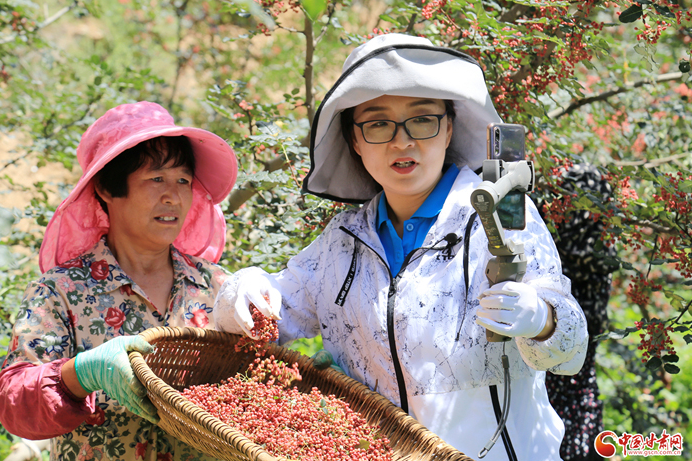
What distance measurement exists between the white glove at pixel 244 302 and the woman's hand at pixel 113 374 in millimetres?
263

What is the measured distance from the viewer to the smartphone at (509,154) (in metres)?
1.32

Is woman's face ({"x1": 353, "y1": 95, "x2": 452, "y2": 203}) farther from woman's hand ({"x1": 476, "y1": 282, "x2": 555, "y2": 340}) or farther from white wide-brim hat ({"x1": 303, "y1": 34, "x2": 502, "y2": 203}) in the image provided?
woman's hand ({"x1": 476, "y1": 282, "x2": 555, "y2": 340})

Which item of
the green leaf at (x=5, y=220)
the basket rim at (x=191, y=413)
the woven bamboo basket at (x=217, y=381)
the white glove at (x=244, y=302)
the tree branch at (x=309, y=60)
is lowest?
the woven bamboo basket at (x=217, y=381)

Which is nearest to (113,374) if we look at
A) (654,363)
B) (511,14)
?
(654,363)

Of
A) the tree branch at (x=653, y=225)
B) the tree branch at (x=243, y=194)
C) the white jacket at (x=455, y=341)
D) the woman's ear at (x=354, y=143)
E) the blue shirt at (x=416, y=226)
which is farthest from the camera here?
the tree branch at (x=243, y=194)

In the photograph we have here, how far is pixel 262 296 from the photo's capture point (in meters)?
1.73

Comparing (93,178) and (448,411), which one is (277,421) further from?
(93,178)

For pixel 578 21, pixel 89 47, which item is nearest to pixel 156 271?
pixel 578 21

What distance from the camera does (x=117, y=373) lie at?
1.52 m

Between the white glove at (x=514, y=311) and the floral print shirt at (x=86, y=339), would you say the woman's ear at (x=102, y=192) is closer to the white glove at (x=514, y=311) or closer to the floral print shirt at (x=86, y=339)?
the floral print shirt at (x=86, y=339)

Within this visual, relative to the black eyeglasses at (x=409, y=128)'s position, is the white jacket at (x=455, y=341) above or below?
below

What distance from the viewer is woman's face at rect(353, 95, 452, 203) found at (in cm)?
162

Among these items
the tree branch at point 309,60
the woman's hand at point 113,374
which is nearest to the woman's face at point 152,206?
the woman's hand at point 113,374

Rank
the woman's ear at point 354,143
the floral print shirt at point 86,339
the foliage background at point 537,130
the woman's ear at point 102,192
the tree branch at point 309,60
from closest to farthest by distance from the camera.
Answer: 1. the floral print shirt at point 86,339
2. the woman's ear at point 354,143
3. the woman's ear at point 102,192
4. the foliage background at point 537,130
5. the tree branch at point 309,60
